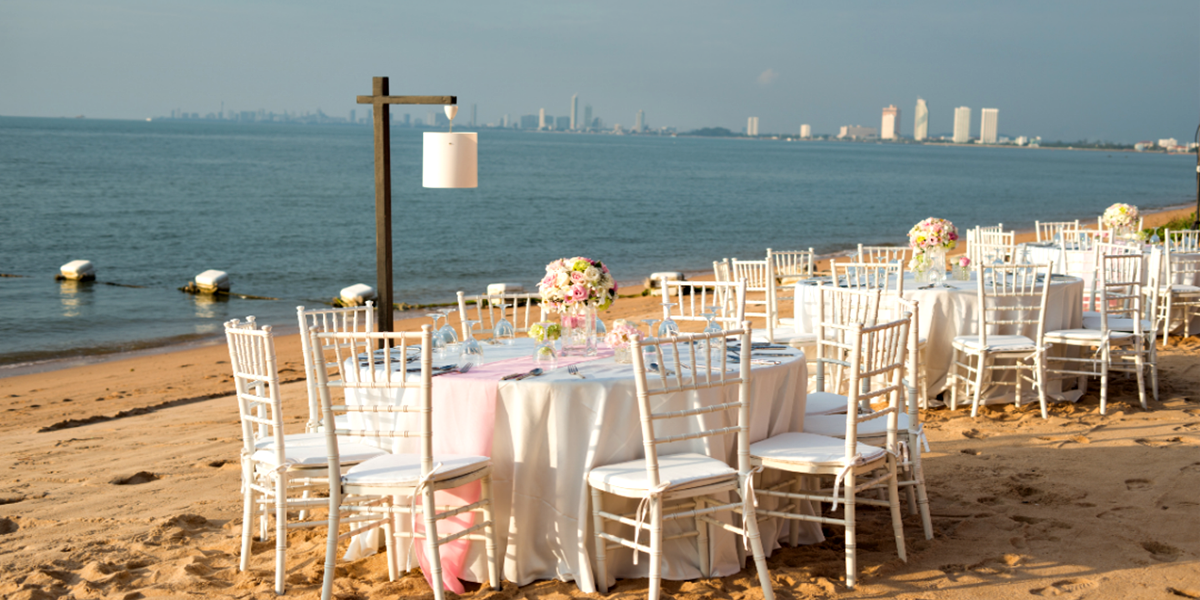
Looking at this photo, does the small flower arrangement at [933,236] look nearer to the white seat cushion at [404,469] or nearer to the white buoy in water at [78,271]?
the white seat cushion at [404,469]

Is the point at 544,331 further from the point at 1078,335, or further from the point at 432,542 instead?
the point at 1078,335

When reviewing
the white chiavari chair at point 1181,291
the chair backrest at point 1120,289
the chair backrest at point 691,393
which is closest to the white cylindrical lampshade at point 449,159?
the chair backrest at point 691,393

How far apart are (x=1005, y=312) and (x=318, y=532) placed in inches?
209

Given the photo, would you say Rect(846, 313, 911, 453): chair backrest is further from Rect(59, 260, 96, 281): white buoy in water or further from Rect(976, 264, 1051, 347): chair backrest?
Rect(59, 260, 96, 281): white buoy in water

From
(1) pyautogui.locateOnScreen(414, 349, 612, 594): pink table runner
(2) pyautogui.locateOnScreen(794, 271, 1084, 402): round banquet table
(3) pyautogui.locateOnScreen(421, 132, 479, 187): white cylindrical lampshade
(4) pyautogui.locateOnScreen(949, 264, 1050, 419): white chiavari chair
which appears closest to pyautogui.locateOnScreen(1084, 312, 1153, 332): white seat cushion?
(2) pyautogui.locateOnScreen(794, 271, 1084, 402): round banquet table

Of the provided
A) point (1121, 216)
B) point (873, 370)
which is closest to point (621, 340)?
point (873, 370)

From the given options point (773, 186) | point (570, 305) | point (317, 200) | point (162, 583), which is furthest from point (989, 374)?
point (773, 186)

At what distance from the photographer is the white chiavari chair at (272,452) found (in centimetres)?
362

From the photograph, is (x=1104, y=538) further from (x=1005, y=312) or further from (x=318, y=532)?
(x=318, y=532)

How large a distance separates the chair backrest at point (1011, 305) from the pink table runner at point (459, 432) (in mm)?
4361

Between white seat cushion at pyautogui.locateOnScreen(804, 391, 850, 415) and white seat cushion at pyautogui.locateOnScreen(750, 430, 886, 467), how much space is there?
0.51m

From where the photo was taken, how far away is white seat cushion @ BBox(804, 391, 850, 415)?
4.68 m

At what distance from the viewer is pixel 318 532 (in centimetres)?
453

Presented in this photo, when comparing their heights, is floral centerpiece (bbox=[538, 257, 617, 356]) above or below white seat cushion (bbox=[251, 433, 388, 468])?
above
